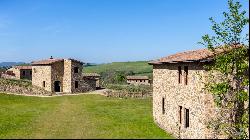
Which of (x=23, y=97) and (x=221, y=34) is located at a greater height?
(x=221, y=34)

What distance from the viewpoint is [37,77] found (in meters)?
76.8

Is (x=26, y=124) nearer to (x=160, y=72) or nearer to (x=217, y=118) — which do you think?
(x=160, y=72)

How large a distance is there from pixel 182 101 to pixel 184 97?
0.54 meters

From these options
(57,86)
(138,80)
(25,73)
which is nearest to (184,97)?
(57,86)

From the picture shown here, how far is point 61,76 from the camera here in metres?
74.8

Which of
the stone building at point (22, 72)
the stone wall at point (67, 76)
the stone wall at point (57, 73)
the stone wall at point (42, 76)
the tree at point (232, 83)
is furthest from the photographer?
the stone building at point (22, 72)

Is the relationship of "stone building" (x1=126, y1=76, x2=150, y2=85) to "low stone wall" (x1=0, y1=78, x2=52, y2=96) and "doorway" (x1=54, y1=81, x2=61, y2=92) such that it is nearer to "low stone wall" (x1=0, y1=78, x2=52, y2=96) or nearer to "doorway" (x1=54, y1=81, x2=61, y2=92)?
"doorway" (x1=54, y1=81, x2=61, y2=92)

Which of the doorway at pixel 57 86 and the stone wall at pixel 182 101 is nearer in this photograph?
the stone wall at pixel 182 101

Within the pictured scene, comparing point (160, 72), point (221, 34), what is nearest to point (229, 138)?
point (221, 34)

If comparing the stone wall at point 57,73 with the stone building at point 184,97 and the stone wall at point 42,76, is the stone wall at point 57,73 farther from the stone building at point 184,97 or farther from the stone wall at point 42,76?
the stone building at point 184,97

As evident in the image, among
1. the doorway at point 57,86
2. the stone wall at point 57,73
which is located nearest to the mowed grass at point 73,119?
the stone wall at point 57,73

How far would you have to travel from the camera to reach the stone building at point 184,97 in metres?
26.0

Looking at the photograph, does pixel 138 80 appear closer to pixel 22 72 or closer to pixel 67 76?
pixel 22 72

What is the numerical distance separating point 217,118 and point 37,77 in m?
56.5
